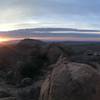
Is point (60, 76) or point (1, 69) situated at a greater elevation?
point (60, 76)

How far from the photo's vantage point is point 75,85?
300 inches

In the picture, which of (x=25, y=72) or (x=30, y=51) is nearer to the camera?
(x=25, y=72)

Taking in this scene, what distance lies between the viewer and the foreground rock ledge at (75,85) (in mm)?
7569

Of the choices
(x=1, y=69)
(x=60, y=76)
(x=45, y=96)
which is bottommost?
(x=1, y=69)

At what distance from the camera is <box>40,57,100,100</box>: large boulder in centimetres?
757

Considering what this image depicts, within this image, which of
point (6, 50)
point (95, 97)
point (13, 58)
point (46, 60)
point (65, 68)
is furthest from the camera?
point (6, 50)

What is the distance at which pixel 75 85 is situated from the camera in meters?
7.62

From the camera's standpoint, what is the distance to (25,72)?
1011 inches

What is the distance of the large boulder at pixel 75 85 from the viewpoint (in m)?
7.57

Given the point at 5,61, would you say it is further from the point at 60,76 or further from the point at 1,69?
the point at 60,76

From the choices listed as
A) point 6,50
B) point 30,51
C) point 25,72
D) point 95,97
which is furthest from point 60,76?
point 6,50

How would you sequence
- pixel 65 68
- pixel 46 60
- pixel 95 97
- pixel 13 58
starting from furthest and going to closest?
1. pixel 13 58
2. pixel 46 60
3. pixel 65 68
4. pixel 95 97

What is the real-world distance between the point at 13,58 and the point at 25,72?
8377 mm

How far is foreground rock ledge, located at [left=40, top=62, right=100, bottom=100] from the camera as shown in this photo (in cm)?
757
